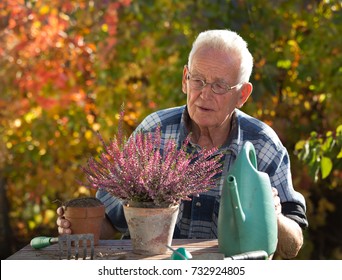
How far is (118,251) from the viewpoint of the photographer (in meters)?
2.43

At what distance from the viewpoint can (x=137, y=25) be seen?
553cm

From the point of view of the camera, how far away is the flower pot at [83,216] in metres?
2.43

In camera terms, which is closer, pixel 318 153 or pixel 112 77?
pixel 318 153

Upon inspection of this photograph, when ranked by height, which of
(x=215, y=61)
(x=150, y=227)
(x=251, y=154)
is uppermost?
(x=215, y=61)

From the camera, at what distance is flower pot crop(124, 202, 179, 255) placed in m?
2.30

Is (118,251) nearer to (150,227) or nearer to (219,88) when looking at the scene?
(150,227)

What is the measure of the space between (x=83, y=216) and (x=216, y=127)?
2.74 ft

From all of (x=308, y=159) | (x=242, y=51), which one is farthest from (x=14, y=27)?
(x=242, y=51)

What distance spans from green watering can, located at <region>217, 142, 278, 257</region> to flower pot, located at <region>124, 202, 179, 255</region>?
0.58ft

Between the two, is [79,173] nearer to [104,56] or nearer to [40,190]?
[40,190]

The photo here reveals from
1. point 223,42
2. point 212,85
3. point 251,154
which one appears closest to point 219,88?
point 212,85

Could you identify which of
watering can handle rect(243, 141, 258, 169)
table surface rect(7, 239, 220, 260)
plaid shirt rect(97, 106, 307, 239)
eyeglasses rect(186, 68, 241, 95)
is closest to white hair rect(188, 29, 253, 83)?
eyeglasses rect(186, 68, 241, 95)

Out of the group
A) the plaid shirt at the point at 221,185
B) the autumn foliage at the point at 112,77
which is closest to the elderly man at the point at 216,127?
the plaid shirt at the point at 221,185
